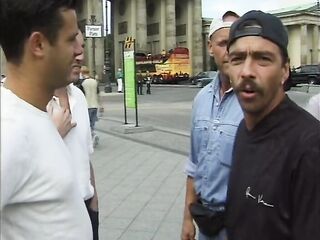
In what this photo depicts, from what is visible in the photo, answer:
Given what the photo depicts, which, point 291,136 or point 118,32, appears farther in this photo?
point 118,32

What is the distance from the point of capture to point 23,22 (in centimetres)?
166

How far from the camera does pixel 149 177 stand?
867 centimetres

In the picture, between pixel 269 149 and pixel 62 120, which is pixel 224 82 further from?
pixel 269 149

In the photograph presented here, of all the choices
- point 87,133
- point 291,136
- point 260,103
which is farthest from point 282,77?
point 87,133

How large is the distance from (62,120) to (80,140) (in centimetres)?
21

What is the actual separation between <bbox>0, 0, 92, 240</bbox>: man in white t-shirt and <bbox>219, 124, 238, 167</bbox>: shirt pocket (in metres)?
1.19

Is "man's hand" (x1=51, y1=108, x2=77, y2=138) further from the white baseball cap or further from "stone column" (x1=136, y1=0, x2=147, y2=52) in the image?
"stone column" (x1=136, y1=0, x2=147, y2=52)

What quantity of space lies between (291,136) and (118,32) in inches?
3073

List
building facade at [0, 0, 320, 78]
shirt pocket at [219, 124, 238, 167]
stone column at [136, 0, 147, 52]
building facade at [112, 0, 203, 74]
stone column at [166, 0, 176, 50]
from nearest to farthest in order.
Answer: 1. shirt pocket at [219, 124, 238, 167]
2. stone column at [136, 0, 147, 52]
3. building facade at [112, 0, 203, 74]
4. building facade at [0, 0, 320, 78]
5. stone column at [166, 0, 176, 50]

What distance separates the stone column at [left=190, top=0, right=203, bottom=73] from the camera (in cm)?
8089

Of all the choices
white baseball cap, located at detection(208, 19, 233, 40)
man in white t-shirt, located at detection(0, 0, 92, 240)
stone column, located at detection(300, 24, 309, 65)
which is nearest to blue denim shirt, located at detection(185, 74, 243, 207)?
white baseball cap, located at detection(208, 19, 233, 40)

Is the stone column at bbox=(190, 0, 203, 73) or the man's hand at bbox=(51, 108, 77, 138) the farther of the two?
the stone column at bbox=(190, 0, 203, 73)

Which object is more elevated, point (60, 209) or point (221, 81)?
point (221, 81)

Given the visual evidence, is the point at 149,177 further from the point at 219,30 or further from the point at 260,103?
the point at 260,103
